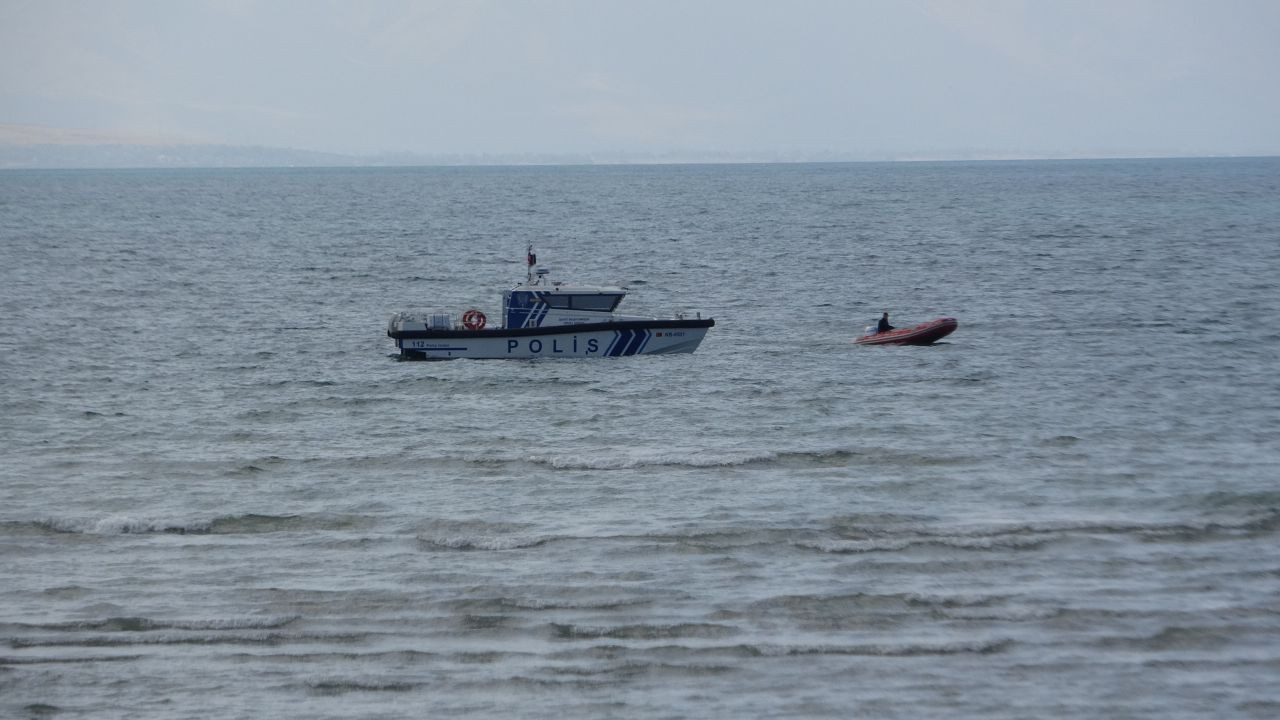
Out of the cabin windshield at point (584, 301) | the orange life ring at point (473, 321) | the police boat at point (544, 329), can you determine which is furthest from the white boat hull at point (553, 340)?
the cabin windshield at point (584, 301)

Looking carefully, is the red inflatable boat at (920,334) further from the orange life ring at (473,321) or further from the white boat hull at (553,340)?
the orange life ring at (473,321)

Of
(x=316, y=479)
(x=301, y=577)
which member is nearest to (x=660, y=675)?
(x=301, y=577)

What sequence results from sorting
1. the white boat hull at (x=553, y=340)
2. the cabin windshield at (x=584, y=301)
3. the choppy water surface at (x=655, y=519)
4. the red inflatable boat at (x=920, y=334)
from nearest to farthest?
1. the choppy water surface at (x=655, y=519)
2. the cabin windshield at (x=584, y=301)
3. the white boat hull at (x=553, y=340)
4. the red inflatable boat at (x=920, y=334)

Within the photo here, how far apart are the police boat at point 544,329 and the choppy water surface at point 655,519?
77 centimetres

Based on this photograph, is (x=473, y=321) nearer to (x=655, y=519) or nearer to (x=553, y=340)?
(x=553, y=340)

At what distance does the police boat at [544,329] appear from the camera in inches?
1587

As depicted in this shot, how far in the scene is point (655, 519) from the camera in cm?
2270

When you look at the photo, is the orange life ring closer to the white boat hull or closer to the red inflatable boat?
the white boat hull

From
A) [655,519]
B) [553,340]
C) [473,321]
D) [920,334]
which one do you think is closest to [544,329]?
[553,340]

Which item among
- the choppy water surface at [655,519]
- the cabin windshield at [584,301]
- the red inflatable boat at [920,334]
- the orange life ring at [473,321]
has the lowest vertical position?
the choppy water surface at [655,519]

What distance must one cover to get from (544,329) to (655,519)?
60.3 ft

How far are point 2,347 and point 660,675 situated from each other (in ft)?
121

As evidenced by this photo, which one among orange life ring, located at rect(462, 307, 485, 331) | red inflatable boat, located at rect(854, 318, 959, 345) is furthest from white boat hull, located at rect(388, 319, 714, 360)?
red inflatable boat, located at rect(854, 318, 959, 345)

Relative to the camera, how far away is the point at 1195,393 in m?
34.3
